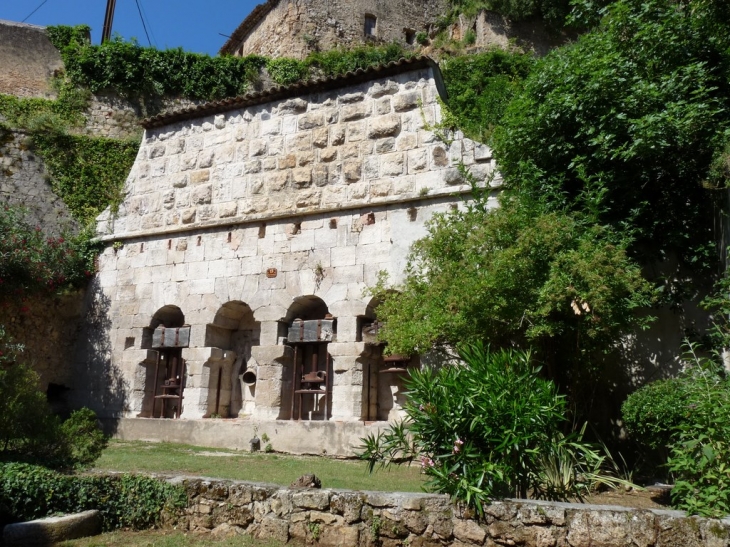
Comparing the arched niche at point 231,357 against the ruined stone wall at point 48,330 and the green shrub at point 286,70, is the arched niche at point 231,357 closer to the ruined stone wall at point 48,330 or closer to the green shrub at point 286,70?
the ruined stone wall at point 48,330

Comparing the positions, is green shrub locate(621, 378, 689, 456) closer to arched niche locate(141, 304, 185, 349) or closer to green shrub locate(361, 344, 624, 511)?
green shrub locate(361, 344, 624, 511)

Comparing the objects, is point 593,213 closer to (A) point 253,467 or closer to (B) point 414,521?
(B) point 414,521

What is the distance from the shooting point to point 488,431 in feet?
16.3

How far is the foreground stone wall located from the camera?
14.2ft

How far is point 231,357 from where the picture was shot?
36.9 ft

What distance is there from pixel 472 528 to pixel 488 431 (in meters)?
0.72

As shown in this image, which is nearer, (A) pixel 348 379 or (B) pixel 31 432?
(B) pixel 31 432

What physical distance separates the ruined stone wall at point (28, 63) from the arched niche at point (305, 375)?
12.0 m

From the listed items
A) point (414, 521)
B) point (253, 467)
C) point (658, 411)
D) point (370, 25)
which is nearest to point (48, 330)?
point (253, 467)

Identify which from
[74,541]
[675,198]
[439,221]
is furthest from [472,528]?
[675,198]

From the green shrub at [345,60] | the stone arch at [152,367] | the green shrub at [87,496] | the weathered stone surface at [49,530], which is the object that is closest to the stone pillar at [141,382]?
the stone arch at [152,367]

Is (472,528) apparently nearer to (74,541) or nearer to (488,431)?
(488,431)

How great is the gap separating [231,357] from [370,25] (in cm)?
1706

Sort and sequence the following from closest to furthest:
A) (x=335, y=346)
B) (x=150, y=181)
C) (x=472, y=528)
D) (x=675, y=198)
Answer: (x=472, y=528), (x=675, y=198), (x=335, y=346), (x=150, y=181)
